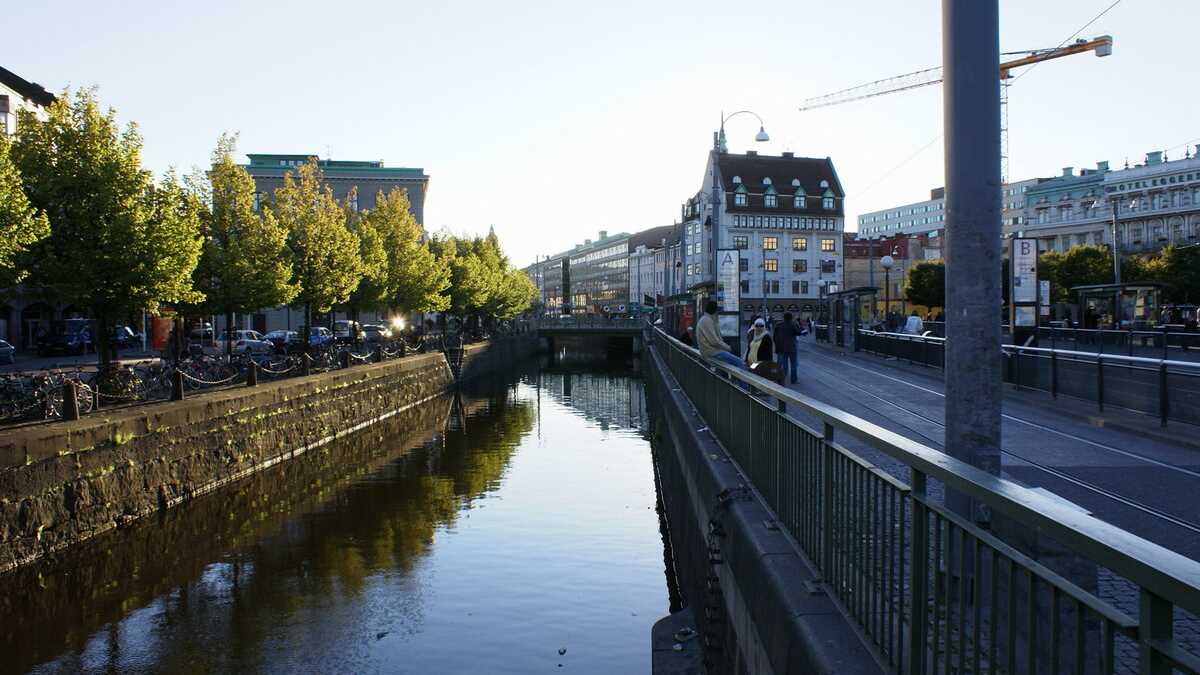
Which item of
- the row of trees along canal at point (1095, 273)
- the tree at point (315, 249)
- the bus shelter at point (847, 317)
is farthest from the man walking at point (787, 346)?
the row of trees along canal at point (1095, 273)

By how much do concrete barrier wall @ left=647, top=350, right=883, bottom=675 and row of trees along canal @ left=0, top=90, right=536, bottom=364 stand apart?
11.4 metres

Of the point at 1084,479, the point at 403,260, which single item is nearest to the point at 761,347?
the point at 1084,479

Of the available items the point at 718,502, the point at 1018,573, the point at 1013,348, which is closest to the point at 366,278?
the point at 1013,348

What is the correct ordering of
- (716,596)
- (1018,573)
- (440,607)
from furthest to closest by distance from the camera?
(440,607), (716,596), (1018,573)

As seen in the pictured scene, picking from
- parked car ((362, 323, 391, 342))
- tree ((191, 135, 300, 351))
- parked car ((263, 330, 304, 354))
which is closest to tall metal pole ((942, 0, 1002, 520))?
tree ((191, 135, 300, 351))

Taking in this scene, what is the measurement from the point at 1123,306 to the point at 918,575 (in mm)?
41414

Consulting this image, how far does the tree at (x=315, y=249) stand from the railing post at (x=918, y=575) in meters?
32.5

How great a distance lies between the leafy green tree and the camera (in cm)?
4903

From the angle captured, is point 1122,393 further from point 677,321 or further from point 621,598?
point 677,321

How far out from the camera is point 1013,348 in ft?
68.7

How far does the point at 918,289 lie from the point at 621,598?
228ft

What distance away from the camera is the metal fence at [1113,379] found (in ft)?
45.4

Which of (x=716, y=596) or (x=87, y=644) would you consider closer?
(x=716, y=596)

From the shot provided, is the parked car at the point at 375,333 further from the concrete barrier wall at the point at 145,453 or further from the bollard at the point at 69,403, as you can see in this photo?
the bollard at the point at 69,403
